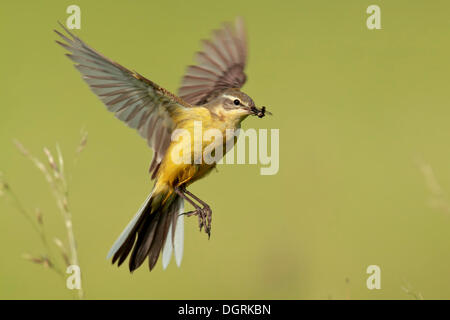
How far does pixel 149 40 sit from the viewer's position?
10.0 meters

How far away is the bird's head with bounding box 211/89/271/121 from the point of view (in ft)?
10.6

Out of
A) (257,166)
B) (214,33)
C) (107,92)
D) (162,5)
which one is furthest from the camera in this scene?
(162,5)

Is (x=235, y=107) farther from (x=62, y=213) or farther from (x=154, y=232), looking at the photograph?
(x=62, y=213)

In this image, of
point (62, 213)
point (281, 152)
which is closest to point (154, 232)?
point (62, 213)

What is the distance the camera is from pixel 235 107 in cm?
328

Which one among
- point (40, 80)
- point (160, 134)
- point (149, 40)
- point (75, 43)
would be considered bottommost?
point (160, 134)

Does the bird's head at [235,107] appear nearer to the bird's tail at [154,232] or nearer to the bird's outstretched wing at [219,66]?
the bird's tail at [154,232]

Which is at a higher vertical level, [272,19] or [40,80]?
[272,19]

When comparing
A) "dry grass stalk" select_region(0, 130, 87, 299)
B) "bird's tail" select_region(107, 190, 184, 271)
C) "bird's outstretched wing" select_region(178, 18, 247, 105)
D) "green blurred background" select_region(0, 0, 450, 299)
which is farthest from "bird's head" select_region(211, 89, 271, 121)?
"dry grass stalk" select_region(0, 130, 87, 299)

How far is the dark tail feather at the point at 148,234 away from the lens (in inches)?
124

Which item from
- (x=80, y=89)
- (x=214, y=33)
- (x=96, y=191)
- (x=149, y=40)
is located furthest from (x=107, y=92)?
(x=149, y=40)

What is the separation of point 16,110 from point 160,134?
5313 millimetres

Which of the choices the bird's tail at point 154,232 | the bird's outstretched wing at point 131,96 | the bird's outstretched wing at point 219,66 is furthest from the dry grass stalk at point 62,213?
the bird's outstretched wing at point 219,66

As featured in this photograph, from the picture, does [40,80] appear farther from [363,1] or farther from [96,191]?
[363,1]
